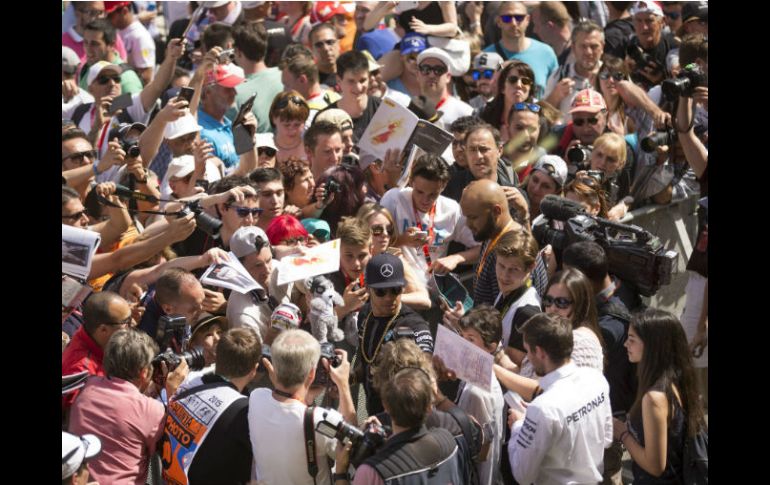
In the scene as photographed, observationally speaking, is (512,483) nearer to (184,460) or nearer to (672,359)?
(672,359)

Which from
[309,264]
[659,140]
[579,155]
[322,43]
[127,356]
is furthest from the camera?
[322,43]

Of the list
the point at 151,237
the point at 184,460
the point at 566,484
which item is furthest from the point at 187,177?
the point at 566,484

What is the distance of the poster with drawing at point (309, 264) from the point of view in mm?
6855

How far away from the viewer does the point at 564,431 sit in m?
5.66

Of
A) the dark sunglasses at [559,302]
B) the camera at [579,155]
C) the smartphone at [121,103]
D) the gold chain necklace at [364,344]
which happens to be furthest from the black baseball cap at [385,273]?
the smartphone at [121,103]

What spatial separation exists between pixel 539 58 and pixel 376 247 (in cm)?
438

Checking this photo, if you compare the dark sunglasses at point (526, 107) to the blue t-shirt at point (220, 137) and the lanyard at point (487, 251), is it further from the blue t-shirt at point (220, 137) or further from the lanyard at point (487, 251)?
the blue t-shirt at point (220, 137)

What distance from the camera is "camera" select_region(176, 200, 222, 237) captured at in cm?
741

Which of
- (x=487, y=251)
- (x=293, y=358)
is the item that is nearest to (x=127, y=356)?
(x=293, y=358)

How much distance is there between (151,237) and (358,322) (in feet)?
4.75

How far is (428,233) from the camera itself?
26.5ft

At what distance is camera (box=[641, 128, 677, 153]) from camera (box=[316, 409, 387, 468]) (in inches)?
170

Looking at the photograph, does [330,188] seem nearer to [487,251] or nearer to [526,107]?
[487,251]

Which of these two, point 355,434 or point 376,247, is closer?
point 355,434
